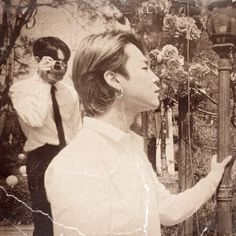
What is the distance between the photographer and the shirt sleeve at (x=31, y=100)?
7.91ft

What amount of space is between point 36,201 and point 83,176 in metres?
0.25

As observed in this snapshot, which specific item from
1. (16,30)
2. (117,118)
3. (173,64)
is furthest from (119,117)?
(16,30)

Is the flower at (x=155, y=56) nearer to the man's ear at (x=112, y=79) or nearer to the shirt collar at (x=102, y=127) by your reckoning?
the man's ear at (x=112, y=79)

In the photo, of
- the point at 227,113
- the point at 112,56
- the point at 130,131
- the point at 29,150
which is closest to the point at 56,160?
the point at 29,150

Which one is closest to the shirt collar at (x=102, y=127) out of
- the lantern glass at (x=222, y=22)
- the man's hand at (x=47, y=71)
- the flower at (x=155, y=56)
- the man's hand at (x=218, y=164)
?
the man's hand at (x=47, y=71)

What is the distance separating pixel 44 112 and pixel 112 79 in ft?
1.16

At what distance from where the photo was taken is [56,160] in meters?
2.38

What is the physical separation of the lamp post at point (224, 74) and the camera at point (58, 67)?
0.78 m

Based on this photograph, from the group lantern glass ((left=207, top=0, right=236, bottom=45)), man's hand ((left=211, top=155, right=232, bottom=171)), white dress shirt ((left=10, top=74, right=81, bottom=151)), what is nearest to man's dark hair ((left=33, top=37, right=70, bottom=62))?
white dress shirt ((left=10, top=74, right=81, bottom=151))

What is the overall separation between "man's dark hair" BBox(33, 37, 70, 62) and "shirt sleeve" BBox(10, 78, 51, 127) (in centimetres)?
14

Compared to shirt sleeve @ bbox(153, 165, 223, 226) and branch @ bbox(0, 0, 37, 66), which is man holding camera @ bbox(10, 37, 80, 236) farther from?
shirt sleeve @ bbox(153, 165, 223, 226)

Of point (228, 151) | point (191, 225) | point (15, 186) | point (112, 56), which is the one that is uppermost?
point (112, 56)

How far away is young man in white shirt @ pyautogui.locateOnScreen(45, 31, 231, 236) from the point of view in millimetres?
2330

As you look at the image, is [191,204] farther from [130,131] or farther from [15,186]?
[15,186]
